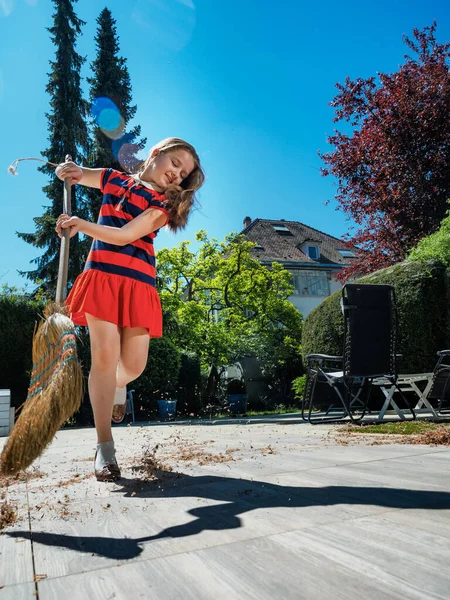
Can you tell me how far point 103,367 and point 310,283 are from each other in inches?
1056

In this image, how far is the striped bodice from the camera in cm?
223

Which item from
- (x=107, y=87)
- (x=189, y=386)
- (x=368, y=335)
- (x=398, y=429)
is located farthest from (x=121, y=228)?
(x=107, y=87)

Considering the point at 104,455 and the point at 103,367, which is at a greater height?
the point at 103,367

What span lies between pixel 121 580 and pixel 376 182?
1166 cm

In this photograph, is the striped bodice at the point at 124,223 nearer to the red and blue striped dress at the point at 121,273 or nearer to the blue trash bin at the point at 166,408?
the red and blue striped dress at the point at 121,273

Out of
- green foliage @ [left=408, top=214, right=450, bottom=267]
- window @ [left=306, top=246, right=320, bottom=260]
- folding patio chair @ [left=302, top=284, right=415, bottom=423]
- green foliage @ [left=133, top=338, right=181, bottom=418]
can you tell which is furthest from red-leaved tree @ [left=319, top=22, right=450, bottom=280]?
window @ [left=306, top=246, right=320, bottom=260]

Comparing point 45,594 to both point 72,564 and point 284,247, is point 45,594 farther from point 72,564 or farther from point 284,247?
point 284,247

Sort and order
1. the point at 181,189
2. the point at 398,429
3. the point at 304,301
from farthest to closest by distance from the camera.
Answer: the point at 304,301 → the point at 398,429 → the point at 181,189

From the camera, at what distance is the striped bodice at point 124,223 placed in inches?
87.9

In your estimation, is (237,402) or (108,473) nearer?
(108,473)

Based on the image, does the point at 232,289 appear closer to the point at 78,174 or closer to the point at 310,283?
the point at 310,283

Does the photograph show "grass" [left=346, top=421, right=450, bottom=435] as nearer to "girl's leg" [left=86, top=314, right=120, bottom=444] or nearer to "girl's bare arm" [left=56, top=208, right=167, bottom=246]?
"girl's leg" [left=86, top=314, right=120, bottom=444]

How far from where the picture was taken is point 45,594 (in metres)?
0.80

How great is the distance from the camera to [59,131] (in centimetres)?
1738
